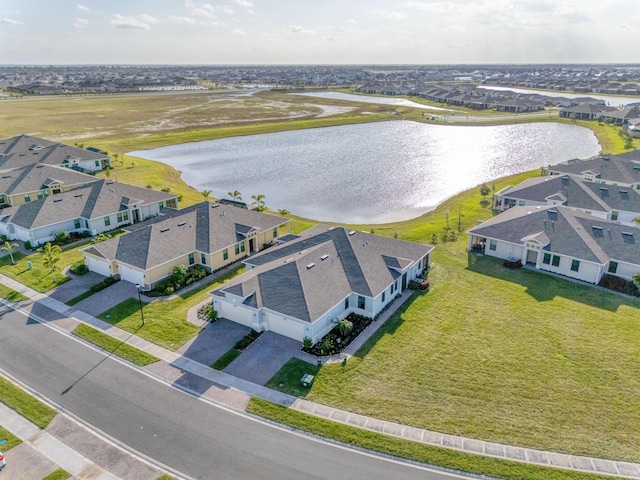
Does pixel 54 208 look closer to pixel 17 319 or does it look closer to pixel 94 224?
pixel 94 224

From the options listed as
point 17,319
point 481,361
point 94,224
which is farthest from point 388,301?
point 94,224

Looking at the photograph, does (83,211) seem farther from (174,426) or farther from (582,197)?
(582,197)

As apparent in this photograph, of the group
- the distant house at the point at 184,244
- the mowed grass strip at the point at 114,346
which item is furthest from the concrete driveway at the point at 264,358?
the distant house at the point at 184,244

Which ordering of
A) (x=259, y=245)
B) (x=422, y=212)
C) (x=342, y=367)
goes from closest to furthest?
(x=342, y=367) < (x=259, y=245) < (x=422, y=212)

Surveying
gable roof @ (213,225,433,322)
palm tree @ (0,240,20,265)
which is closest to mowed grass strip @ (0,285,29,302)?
palm tree @ (0,240,20,265)

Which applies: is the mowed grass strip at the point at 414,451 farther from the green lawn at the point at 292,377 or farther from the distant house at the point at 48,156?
the distant house at the point at 48,156

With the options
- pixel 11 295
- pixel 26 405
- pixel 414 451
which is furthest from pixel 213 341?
pixel 11 295

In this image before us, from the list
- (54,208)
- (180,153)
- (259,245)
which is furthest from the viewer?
(180,153)
